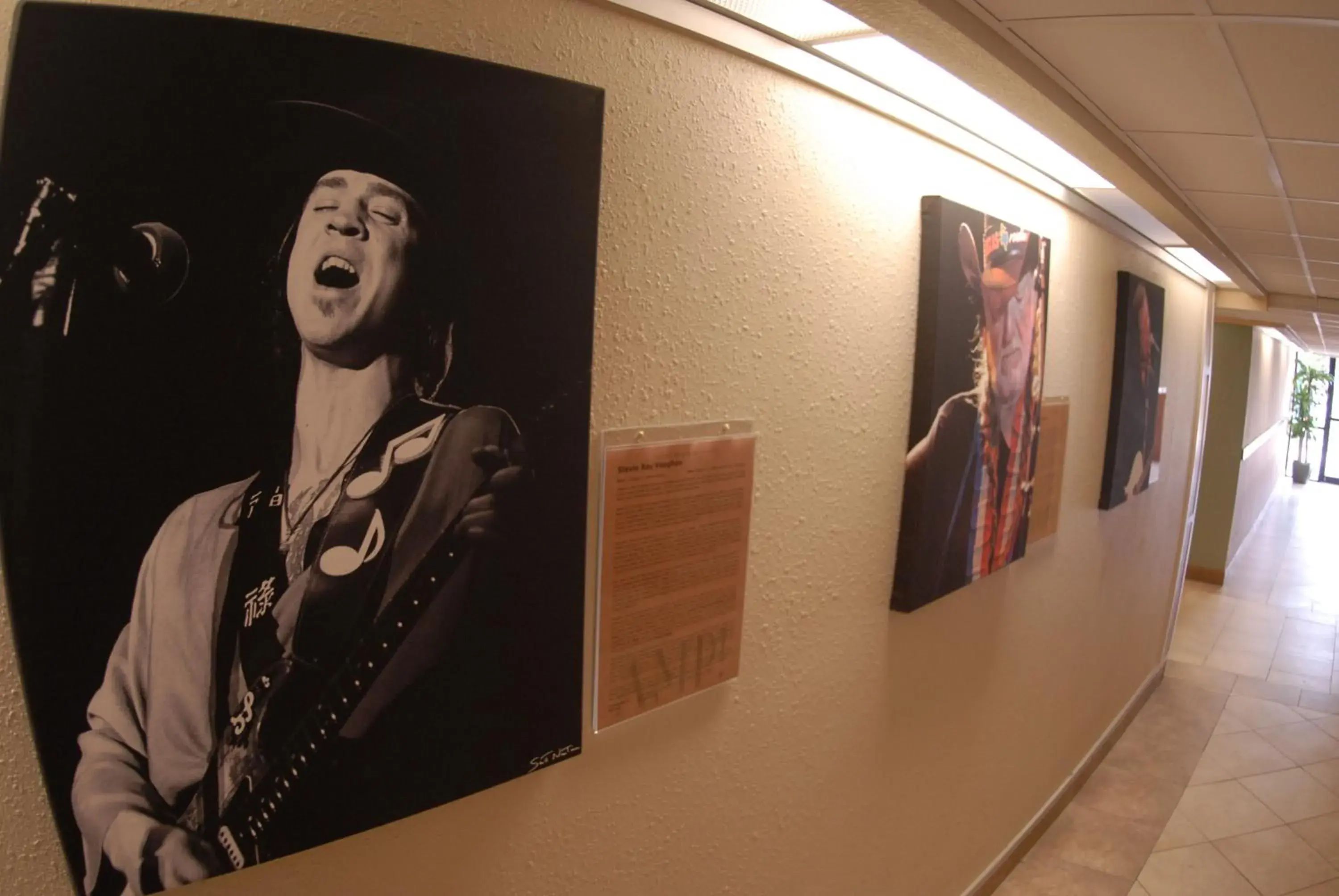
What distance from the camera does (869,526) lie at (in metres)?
1.88

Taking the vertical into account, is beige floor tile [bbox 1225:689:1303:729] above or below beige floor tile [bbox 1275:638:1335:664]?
below

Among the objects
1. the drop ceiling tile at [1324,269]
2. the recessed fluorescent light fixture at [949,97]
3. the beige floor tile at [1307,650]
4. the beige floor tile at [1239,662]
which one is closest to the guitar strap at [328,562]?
the recessed fluorescent light fixture at [949,97]

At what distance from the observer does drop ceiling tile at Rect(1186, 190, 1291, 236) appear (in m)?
2.62

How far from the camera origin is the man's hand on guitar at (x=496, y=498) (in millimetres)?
1031

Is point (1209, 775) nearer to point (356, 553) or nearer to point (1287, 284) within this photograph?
point (1287, 284)

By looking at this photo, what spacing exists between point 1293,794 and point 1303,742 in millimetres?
788

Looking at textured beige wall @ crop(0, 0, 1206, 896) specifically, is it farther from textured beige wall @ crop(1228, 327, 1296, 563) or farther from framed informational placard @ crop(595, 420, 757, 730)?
textured beige wall @ crop(1228, 327, 1296, 563)

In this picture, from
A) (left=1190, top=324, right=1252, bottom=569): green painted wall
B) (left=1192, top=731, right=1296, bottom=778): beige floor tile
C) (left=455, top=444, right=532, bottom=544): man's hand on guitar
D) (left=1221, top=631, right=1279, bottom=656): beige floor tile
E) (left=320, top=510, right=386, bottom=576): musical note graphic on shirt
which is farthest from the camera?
(left=1190, top=324, right=1252, bottom=569): green painted wall

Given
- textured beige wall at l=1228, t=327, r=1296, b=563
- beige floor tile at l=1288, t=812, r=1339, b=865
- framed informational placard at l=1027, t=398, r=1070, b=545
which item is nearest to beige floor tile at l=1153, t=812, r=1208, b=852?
beige floor tile at l=1288, t=812, r=1339, b=865

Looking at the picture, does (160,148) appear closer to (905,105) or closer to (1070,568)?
(905,105)

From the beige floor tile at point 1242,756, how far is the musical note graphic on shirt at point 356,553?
4.80m

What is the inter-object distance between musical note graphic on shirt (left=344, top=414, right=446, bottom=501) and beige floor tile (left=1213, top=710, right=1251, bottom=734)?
5401mm

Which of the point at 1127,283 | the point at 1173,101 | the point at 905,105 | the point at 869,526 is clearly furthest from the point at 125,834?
the point at 1127,283

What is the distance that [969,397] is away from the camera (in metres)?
2.11
